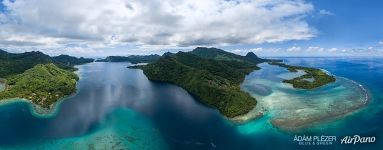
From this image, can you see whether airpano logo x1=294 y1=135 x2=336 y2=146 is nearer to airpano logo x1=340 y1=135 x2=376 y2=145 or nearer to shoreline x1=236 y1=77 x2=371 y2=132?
airpano logo x1=340 y1=135 x2=376 y2=145

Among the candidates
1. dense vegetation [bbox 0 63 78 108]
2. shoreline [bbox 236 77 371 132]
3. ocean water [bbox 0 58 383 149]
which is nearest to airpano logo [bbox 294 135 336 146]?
ocean water [bbox 0 58 383 149]

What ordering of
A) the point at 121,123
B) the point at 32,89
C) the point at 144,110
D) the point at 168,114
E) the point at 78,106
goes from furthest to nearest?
the point at 32,89, the point at 78,106, the point at 144,110, the point at 168,114, the point at 121,123

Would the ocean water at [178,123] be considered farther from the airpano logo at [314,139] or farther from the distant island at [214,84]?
the distant island at [214,84]

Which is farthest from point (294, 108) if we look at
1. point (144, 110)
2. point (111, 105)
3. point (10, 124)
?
point (10, 124)

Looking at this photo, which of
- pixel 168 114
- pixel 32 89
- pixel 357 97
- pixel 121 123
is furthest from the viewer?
pixel 32 89

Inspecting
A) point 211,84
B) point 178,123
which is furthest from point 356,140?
point 211,84

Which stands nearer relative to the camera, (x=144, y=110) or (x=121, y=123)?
(x=121, y=123)

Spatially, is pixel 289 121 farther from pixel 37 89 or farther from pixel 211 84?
pixel 37 89

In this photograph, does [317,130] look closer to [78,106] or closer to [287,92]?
[287,92]
